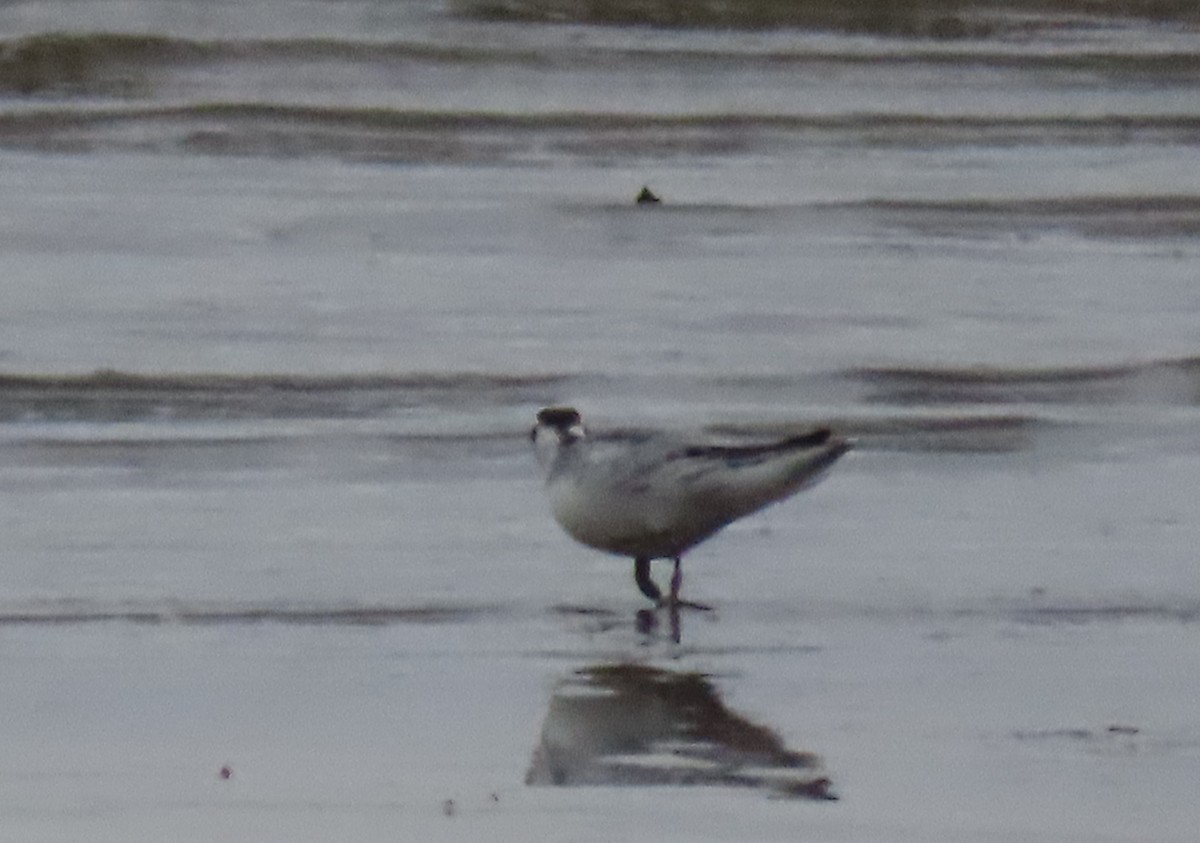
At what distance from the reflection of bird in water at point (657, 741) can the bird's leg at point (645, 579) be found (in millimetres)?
726

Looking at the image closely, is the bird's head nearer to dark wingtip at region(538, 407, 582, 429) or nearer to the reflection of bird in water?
dark wingtip at region(538, 407, 582, 429)

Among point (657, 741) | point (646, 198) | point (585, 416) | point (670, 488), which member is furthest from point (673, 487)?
point (646, 198)

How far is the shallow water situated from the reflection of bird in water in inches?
0.6

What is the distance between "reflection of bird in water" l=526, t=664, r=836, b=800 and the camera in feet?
19.4

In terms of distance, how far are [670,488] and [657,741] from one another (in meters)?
1.48

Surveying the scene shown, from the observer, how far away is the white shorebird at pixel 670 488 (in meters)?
7.62

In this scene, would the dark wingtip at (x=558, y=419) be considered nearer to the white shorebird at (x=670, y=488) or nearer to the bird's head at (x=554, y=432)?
the bird's head at (x=554, y=432)

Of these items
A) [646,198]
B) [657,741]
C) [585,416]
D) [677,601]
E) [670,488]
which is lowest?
[657,741]

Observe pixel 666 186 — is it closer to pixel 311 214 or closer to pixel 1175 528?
pixel 311 214

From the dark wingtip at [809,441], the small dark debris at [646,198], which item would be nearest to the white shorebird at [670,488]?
the dark wingtip at [809,441]

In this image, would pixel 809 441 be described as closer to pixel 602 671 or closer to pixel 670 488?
pixel 670 488

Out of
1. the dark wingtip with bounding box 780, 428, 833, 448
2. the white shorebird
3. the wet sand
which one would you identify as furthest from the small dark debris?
the dark wingtip with bounding box 780, 428, 833, 448

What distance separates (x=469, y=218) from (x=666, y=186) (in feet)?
5.14

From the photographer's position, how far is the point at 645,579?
768 cm
